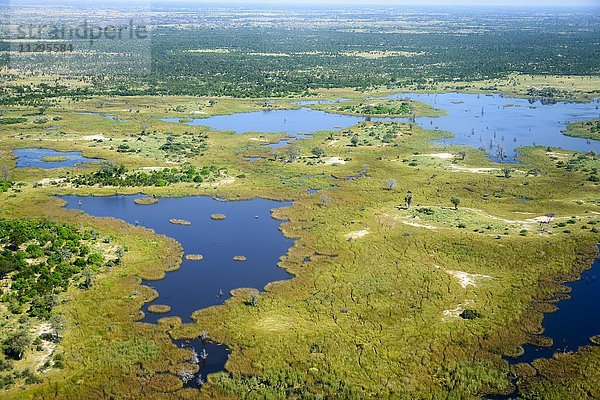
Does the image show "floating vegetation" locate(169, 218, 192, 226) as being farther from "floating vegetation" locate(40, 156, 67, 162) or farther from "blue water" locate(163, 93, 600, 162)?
"blue water" locate(163, 93, 600, 162)

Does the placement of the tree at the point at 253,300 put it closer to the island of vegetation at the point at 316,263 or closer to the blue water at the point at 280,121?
the island of vegetation at the point at 316,263

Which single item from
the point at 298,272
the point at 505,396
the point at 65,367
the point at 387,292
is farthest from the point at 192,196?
the point at 505,396

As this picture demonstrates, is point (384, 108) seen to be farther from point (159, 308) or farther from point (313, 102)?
point (159, 308)

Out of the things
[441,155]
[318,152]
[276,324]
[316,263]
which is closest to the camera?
[276,324]

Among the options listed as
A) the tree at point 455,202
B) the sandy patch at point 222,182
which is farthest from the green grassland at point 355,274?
the tree at point 455,202

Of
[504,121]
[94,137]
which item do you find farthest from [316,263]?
[504,121]
